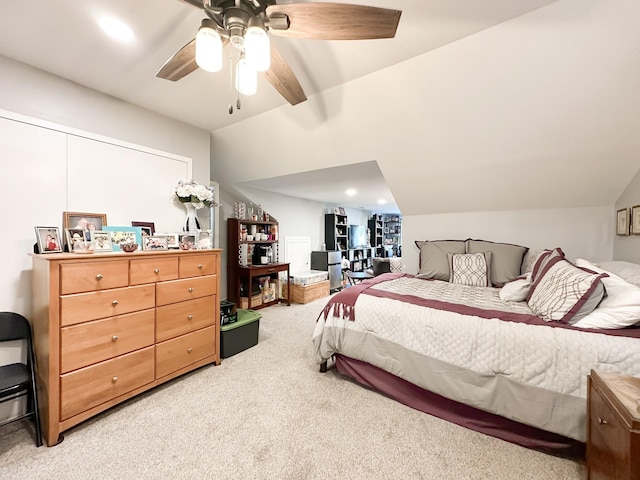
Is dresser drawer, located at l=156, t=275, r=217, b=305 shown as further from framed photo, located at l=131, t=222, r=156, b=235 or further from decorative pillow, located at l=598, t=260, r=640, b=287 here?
decorative pillow, located at l=598, t=260, r=640, b=287

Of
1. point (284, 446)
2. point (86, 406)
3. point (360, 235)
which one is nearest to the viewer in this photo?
point (284, 446)

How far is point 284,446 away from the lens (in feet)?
4.76

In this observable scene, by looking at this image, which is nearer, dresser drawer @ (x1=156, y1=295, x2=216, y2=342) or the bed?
the bed

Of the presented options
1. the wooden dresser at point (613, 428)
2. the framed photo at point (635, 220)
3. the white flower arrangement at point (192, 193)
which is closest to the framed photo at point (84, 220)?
the white flower arrangement at point (192, 193)

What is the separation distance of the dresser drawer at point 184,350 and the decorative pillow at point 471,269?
2484 millimetres

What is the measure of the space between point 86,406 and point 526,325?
2.65 m

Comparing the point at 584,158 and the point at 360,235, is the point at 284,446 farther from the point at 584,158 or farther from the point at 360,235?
the point at 360,235

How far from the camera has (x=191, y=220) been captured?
258 centimetres

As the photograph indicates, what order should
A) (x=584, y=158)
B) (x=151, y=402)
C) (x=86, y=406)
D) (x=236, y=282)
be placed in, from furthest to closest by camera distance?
(x=236, y=282)
(x=584, y=158)
(x=151, y=402)
(x=86, y=406)

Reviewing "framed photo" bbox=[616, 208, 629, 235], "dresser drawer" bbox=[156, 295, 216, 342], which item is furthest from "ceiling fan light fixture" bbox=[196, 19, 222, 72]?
"framed photo" bbox=[616, 208, 629, 235]

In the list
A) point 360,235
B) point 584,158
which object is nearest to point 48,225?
point 584,158

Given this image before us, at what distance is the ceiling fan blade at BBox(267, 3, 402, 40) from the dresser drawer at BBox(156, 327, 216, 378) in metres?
2.17

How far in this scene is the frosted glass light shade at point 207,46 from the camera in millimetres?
1094

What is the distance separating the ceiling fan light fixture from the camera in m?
1.09
